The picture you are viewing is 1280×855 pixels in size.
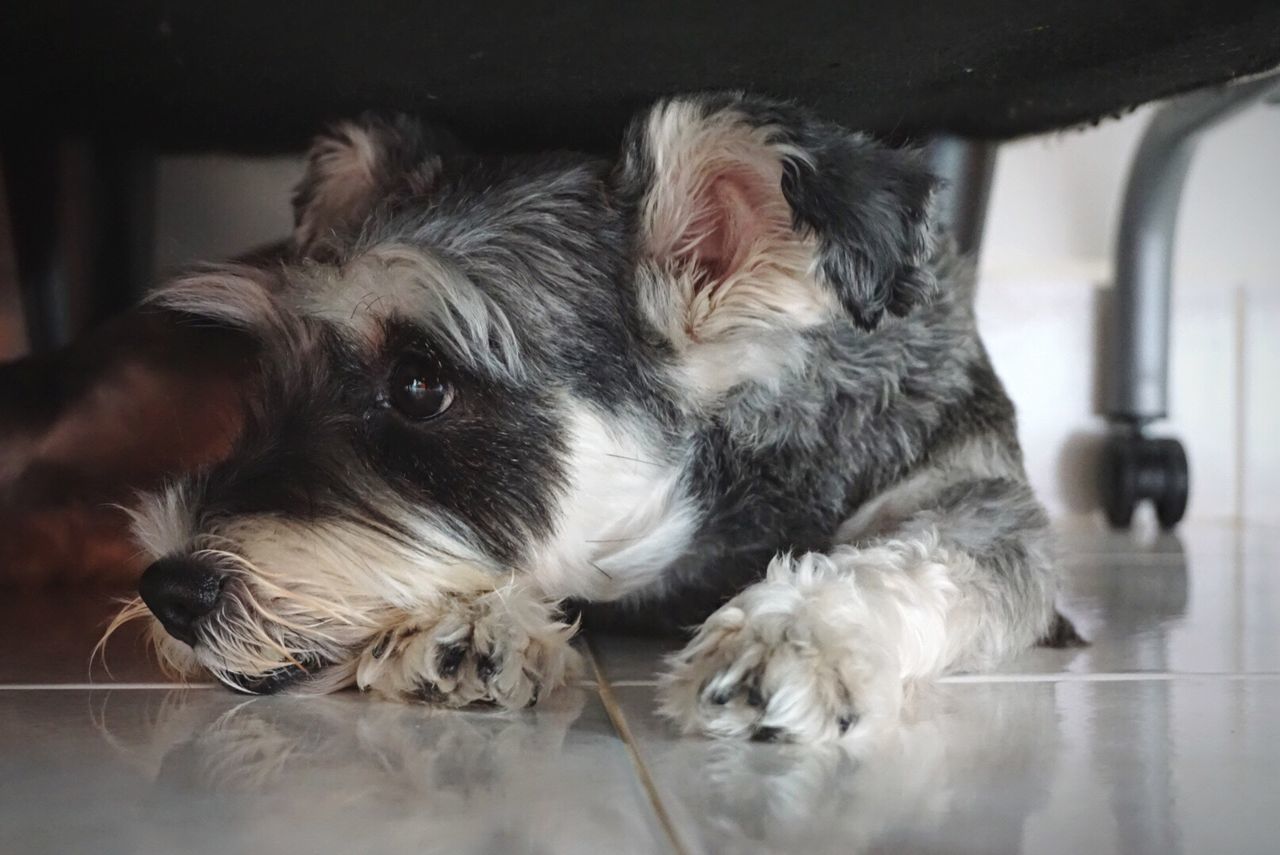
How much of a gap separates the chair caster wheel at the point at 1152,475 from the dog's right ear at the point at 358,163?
192 centimetres

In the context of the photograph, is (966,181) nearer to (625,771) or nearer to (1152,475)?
(1152,475)

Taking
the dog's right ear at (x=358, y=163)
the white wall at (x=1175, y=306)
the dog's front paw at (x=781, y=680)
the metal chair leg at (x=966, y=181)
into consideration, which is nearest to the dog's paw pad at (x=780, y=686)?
the dog's front paw at (x=781, y=680)

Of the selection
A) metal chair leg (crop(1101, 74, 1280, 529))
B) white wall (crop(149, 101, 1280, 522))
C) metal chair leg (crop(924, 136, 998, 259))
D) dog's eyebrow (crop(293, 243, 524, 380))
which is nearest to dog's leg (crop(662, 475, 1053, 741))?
dog's eyebrow (crop(293, 243, 524, 380))

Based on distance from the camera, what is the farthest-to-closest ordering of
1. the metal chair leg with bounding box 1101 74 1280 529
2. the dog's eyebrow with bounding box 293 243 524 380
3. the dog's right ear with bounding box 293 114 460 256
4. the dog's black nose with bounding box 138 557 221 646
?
the metal chair leg with bounding box 1101 74 1280 529 → the dog's right ear with bounding box 293 114 460 256 → the dog's eyebrow with bounding box 293 243 524 380 → the dog's black nose with bounding box 138 557 221 646

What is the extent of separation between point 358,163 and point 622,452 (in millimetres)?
738

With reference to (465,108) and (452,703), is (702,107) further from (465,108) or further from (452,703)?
(452,703)

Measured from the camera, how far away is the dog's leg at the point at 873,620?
1.22m

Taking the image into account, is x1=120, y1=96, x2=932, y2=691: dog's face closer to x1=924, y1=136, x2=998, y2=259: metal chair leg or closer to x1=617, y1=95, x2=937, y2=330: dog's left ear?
x1=617, y1=95, x2=937, y2=330: dog's left ear

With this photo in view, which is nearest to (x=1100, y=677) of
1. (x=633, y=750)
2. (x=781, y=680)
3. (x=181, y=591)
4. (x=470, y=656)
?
(x=781, y=680)

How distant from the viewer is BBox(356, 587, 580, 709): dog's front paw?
1385 mm

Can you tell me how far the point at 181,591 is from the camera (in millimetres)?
1361

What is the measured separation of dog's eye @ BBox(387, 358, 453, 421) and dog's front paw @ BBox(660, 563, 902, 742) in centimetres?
43

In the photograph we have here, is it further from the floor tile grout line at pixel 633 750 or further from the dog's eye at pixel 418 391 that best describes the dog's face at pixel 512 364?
the floor tile grout line at pixel 633 750

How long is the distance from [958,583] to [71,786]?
0.99 metres
